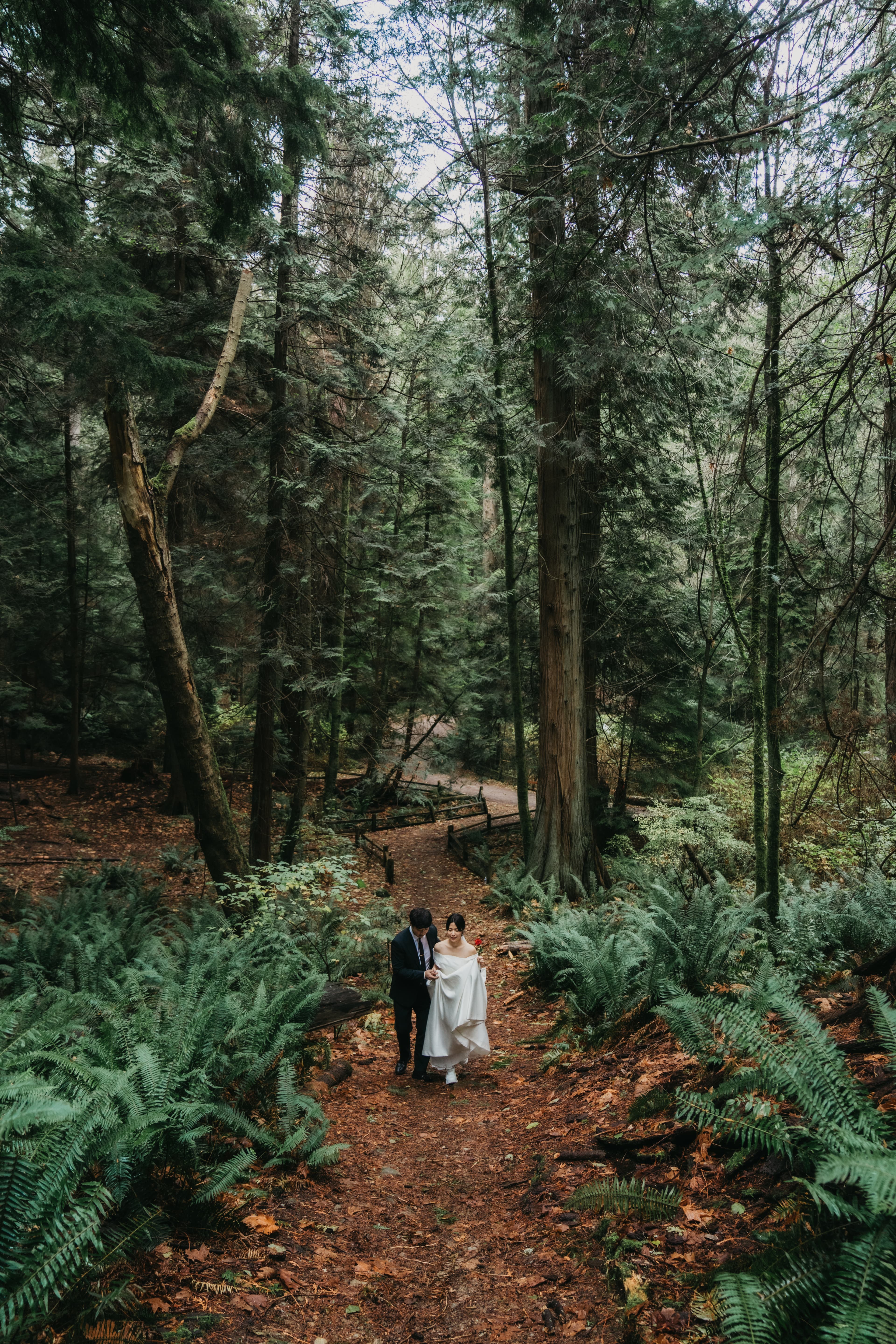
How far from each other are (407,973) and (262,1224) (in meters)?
2.84

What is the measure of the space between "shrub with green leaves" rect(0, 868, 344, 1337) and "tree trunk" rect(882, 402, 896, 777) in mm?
3998

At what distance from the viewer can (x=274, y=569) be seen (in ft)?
36.5

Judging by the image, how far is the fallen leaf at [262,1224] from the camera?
341 cm

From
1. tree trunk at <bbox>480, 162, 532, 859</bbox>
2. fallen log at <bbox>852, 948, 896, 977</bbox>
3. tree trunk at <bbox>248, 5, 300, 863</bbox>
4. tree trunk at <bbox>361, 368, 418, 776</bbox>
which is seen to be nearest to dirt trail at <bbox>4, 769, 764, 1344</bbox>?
fallen log at <bbox>852, 948, 896, 977</bbox>

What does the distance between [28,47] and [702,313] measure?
5581mm

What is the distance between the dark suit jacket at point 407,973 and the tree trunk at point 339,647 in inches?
249

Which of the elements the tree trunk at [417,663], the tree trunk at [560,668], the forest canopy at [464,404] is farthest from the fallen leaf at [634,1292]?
the tree trunk at [417,663]

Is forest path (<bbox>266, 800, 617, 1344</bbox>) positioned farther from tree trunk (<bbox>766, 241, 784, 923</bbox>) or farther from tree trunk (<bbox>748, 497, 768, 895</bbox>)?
tree trunk (<bbox>748, 497, 768, 895</bbox>)

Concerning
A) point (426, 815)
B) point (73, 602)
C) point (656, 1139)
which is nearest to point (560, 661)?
point (656, 1139)

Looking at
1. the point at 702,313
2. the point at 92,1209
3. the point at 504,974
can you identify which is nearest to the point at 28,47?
the point at 702,313

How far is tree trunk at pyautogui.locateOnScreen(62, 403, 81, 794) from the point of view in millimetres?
16016

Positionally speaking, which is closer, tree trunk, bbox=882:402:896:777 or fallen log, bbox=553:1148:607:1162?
tree trunk, bbox=882:402:896:777

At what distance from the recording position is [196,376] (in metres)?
11.6

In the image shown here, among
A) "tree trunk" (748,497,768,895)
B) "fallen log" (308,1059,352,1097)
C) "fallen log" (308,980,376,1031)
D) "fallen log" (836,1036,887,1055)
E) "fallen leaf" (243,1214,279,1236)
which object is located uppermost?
"tree trunk" (748,497,768,895)
